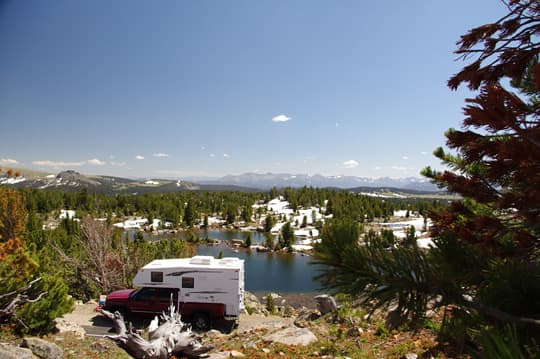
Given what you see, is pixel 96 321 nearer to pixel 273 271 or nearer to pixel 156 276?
pixel 156 276

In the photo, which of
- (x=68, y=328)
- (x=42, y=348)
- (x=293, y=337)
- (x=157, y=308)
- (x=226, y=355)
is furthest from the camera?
(x=157, y=308)

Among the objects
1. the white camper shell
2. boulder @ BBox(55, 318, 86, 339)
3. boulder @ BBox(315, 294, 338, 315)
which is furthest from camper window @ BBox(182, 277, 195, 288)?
boulder @ BBox(315, 294, 338, 315)

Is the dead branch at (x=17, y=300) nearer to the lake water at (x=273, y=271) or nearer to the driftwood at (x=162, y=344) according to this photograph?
the driftwood at (x=162, y=344)

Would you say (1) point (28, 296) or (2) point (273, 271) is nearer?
(1) point (28, 296)

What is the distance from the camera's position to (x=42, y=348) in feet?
25.6

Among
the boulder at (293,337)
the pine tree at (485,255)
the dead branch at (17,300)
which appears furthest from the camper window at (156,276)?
the pine tree at (485,255)

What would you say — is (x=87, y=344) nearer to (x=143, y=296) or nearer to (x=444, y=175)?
(x=143, y=296)

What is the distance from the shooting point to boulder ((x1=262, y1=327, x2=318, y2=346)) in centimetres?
850

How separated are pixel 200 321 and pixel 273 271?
29.5 meters

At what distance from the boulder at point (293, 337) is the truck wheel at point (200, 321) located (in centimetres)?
362

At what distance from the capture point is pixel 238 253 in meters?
52.0

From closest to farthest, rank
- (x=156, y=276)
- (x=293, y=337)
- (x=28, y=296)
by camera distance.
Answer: (x=293, y=337) < (x=28, y=296) < (x=156, y=276)

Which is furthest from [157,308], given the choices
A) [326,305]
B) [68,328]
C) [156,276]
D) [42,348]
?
[326,305]

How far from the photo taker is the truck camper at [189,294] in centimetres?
1220
